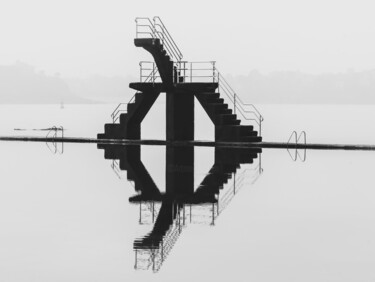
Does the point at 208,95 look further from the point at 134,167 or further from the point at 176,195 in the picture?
the point at 176,195

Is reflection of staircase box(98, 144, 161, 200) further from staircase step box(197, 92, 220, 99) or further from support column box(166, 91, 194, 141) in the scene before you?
staircase step box(197, 92, 220, 99)

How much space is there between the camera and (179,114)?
44906 millimetres

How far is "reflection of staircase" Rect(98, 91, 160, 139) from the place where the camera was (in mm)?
45656

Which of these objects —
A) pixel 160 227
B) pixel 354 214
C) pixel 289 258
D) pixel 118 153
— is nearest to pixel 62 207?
pixel 160 227

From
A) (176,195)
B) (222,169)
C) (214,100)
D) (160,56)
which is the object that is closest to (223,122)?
(214,100)

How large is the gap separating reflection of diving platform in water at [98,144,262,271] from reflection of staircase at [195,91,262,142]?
2032mm

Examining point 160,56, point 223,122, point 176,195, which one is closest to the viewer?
point 176,195

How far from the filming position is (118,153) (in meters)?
43.9

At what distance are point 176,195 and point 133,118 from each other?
2141 centimetres

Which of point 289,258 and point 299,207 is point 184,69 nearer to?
point 299,207

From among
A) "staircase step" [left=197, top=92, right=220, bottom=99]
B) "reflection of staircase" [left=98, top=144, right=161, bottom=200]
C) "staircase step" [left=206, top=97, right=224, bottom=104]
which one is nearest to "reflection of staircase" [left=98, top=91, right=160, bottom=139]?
"reflection of staircase" [left=98, top=144, right=161, bottom=200]

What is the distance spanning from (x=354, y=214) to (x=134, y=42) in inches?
923

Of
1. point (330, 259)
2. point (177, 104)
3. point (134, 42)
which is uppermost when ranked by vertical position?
point (134, 42)

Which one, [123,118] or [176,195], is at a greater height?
[123,118]
